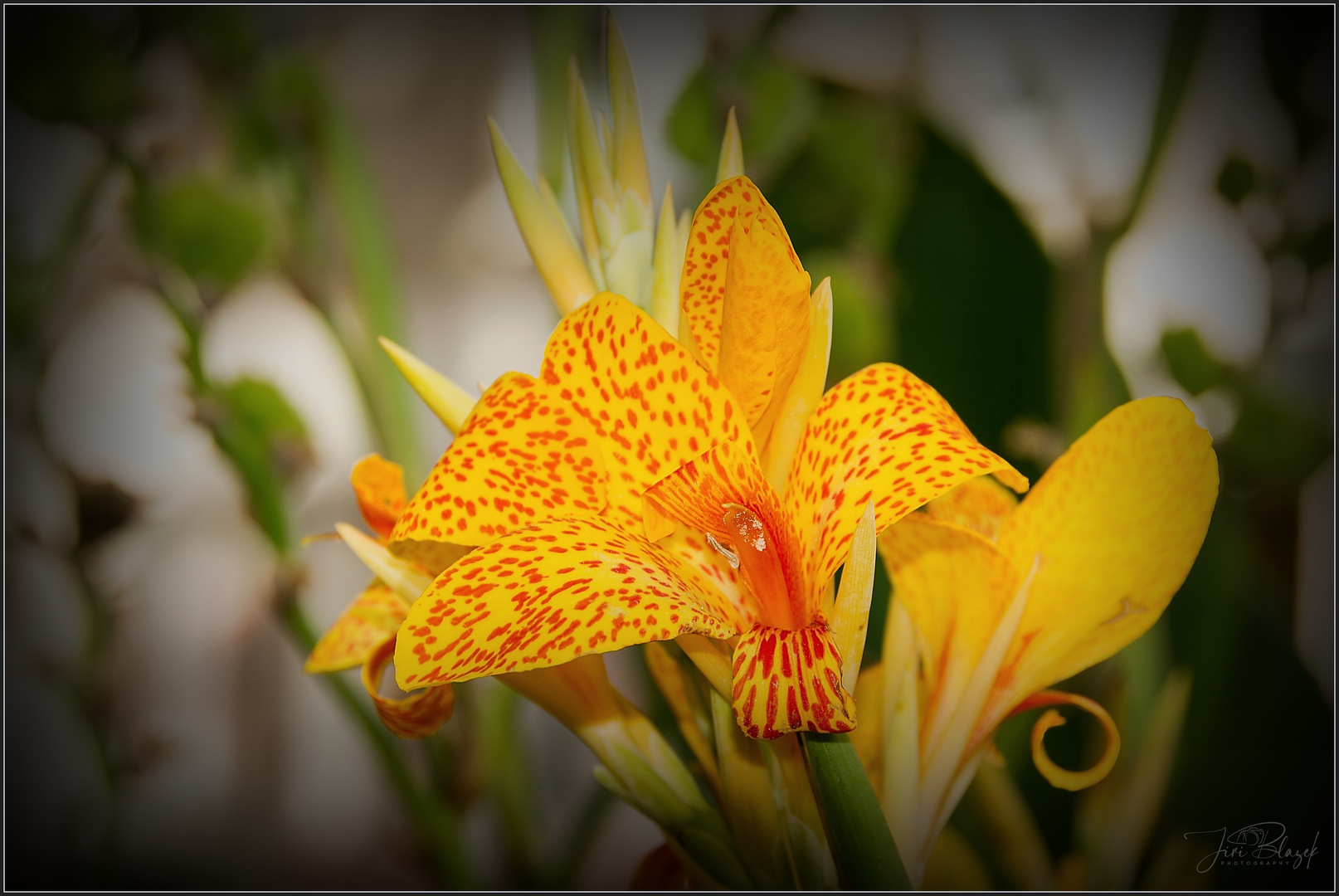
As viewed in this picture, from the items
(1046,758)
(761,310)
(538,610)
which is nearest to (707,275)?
(761,310)

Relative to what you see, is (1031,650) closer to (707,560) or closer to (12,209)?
(707,560)

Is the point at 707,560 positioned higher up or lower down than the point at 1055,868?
higher up

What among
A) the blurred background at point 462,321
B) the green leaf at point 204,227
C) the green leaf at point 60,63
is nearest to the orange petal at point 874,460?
the blurred background at point 462,321

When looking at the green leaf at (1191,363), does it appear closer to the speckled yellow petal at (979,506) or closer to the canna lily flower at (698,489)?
the speckled yellow petal at (979,506)

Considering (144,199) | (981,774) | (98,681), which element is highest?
(144,199)

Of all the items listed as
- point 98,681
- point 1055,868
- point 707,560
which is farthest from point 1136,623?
point 98,681
